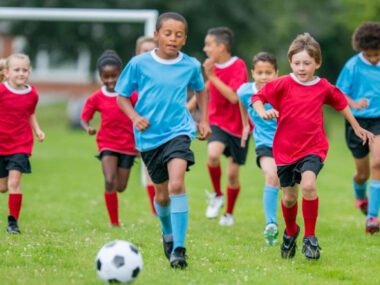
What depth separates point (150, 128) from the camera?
27.3ft

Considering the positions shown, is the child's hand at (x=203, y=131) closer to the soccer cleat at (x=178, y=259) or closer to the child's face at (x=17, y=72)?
the soccer cleat at (x=178, y=259)

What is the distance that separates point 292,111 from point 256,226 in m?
3.39

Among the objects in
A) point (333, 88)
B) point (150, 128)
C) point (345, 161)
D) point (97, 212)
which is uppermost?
point (333, 88)

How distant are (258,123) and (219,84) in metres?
1.08

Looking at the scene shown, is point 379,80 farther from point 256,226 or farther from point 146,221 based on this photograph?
point 146,221

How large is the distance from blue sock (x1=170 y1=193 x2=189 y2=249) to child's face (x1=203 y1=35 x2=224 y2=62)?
3.85m

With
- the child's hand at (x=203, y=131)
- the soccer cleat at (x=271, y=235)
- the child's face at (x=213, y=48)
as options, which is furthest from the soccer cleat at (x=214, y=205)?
the child's hand at (x=203, y=131)

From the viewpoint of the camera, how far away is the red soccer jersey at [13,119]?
33.5 feet

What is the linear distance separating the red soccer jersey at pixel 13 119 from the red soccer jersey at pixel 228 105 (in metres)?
2.59

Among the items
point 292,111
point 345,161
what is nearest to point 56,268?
point 292,111

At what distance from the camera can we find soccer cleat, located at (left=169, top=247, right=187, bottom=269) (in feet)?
26.1

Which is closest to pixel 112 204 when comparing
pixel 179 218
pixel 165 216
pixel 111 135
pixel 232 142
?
pixel 111 135

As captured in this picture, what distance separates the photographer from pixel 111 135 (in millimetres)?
11039

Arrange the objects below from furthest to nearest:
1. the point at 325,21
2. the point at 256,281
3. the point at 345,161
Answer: the point at 325,21, the point at 345,161, the point at 256,281
